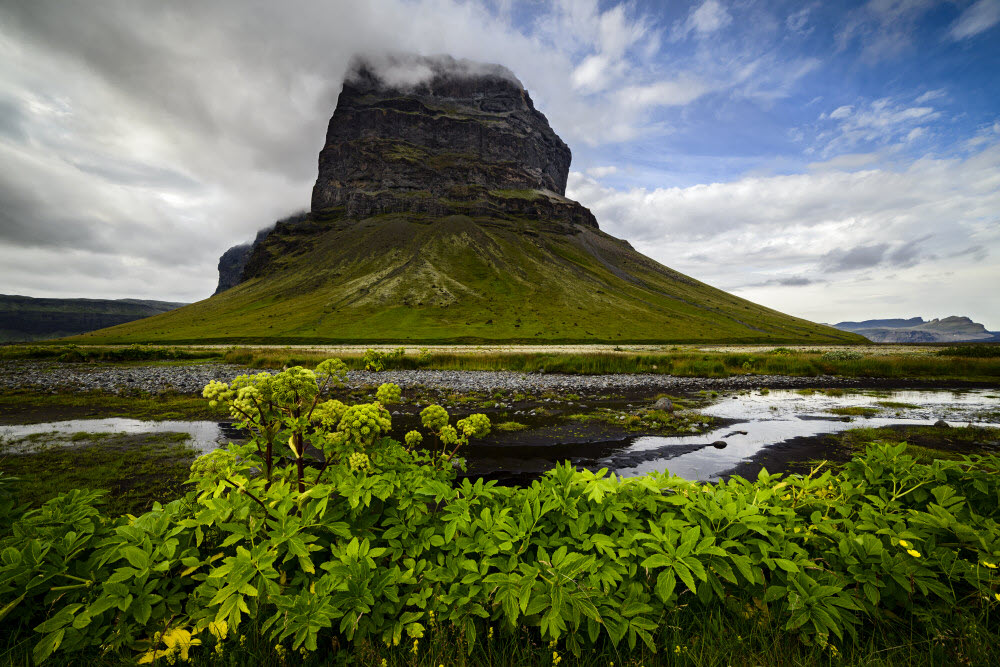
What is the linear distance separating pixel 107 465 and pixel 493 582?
47.1 ft

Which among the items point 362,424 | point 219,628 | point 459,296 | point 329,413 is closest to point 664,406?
point 362,424

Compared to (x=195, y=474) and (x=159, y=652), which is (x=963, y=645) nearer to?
(x=159, y=652)

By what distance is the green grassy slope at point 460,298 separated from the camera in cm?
10619

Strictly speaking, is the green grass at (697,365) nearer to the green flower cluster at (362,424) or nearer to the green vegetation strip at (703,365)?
the green vegetation strip at (703,365)

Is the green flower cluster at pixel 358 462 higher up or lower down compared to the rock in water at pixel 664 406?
higher up

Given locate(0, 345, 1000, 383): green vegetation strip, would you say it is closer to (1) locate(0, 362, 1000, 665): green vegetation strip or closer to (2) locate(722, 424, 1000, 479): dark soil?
(2) locate(722, 424, 1000, 479): dark soil

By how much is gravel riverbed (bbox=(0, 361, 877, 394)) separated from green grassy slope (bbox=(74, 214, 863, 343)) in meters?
58.4

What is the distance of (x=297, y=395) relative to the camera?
398cm

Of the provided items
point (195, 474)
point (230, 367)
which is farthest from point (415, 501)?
point (230, 367)

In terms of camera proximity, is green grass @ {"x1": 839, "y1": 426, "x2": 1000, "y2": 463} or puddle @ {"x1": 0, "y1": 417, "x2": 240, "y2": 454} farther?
A: puddle @ {"x1": 0, "y1": 417, "x2": 240, "y2": 454}

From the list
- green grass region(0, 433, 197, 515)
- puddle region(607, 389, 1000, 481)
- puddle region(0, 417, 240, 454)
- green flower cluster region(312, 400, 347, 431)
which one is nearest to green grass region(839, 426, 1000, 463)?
puddle region(607, 389, 1000, 481)

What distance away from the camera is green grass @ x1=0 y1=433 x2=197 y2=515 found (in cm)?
897

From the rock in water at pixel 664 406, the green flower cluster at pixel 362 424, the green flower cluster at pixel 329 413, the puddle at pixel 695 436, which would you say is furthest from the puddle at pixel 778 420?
the green flower cluster at pixel 329 413

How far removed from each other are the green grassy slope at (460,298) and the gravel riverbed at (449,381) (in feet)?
192
